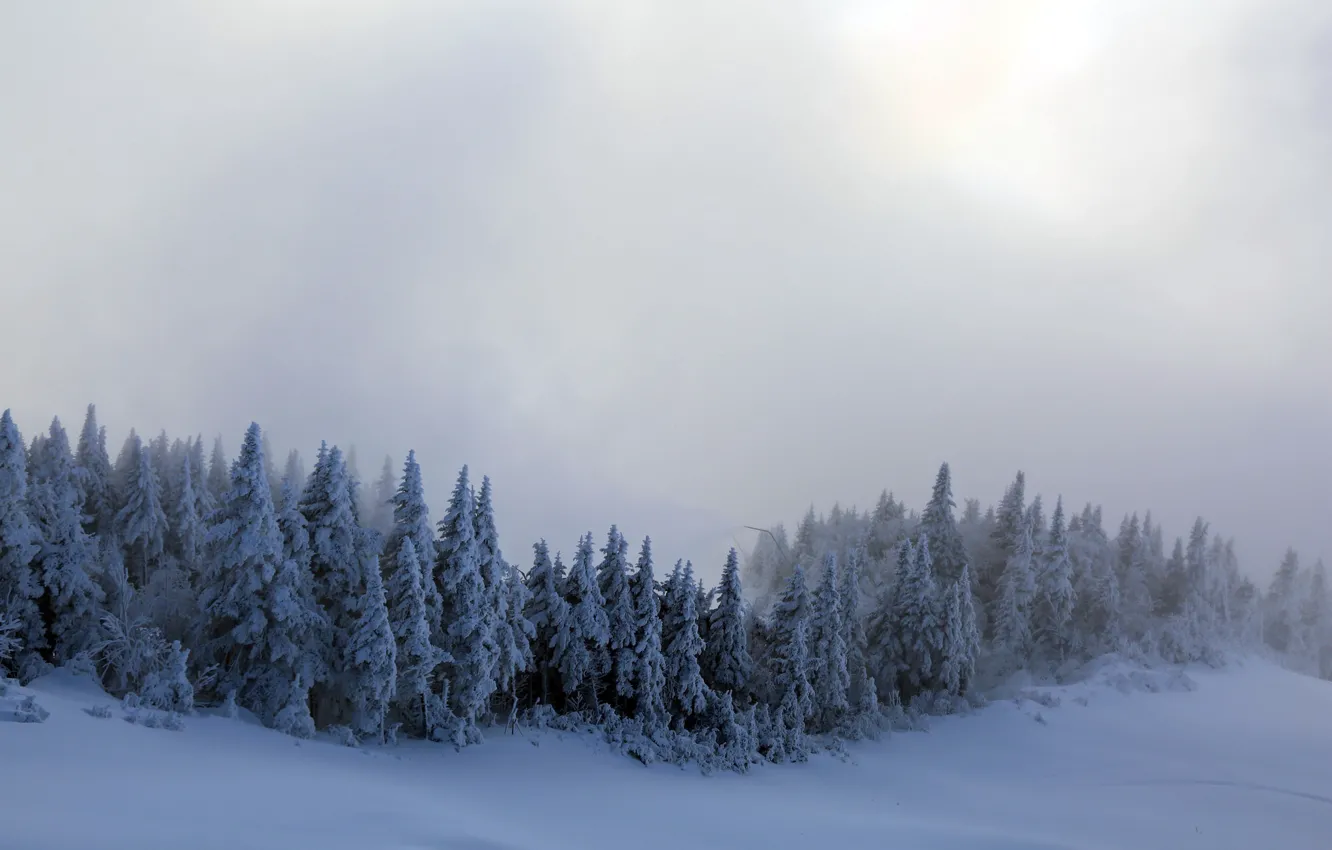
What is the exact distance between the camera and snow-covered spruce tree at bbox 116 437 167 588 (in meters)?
62.0

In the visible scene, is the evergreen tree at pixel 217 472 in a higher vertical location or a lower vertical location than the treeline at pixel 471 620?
higher

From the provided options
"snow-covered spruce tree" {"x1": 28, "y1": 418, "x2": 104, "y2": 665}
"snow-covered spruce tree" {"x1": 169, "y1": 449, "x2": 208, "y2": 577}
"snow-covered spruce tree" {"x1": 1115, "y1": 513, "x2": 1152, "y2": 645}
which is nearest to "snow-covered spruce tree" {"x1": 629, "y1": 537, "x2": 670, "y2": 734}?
"snow-covered spruce tree" {"x1": 28, "y1": 418, "x2": 104, "y2": 665}

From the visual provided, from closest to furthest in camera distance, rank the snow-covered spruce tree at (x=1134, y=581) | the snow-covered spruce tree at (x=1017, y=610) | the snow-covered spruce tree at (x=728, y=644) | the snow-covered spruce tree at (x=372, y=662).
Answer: the snow-covered spruce tree at (x=372, y=662), the snow-covered spruce tree at (x=728, y=644), the snow-covered spruce tree at (x=1017, y=610), the snow-covered spruce tree at (x=1134, y=581)

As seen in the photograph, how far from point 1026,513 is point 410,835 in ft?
217

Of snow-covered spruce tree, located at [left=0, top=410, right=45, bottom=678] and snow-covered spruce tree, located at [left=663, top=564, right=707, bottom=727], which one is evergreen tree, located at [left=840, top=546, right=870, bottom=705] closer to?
snow-covered spruce tree, located at [left=663, top=564, right=707, bottom=727]

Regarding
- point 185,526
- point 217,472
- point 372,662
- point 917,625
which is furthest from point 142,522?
point 917,625

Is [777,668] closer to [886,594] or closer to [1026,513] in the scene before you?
[886,594]

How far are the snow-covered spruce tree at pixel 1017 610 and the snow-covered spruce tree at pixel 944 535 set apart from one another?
4092 millimetres

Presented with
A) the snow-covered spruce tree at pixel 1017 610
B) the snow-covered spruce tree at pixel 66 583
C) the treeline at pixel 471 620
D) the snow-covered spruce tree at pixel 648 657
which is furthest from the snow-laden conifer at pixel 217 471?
the snow-covered spruce tree at pixel 1017 610

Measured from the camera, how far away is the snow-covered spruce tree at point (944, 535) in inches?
2739

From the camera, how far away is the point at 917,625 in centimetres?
5834

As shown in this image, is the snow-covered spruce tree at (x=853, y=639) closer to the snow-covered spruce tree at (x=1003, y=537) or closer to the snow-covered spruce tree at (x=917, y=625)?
the snow-covered spruce tree at (x=917, y=625)

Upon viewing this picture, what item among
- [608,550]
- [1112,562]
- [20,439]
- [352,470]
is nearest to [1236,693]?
[1112,562]

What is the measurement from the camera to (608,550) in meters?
48.7
